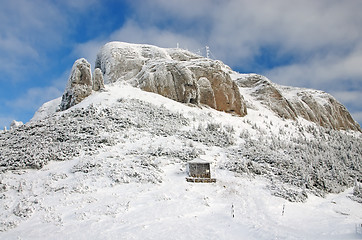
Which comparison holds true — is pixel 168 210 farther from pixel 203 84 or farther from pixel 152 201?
pixel 203 84

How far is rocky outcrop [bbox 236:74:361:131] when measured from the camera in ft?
177

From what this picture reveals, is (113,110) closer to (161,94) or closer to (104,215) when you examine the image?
(161,94)

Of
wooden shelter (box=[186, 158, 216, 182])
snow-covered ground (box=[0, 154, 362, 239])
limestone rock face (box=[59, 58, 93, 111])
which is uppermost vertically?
limestone rock face (box=[59, 58, 93, 111])

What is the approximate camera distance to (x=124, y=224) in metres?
10.6

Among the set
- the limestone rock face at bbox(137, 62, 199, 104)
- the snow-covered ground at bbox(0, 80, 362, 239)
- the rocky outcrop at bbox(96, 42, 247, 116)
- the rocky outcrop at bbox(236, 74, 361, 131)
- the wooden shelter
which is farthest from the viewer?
the rocky outcrop at bbox(236, 74, 361, 131)

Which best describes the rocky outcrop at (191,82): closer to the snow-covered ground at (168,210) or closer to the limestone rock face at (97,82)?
the limestone rock face at (97,82)

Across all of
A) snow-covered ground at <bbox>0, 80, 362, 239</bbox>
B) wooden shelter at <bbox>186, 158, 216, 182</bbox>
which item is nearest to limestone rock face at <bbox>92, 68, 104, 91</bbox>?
snow-covered ground at <bbox>0, 80, 362, 239</bbox>

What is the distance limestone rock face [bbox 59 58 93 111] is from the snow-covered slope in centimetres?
311

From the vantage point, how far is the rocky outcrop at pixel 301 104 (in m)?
53.8

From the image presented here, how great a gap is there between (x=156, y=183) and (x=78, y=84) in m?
24.0

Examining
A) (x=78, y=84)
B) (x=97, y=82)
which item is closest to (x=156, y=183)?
(x=78, y=84)

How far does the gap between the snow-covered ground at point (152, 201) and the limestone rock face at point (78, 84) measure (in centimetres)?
1121

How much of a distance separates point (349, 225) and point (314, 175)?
8.98m

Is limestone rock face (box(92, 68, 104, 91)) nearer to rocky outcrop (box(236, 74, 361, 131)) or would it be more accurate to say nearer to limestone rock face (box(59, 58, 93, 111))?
limestone rock face (box(59, 58, 93, 111))
